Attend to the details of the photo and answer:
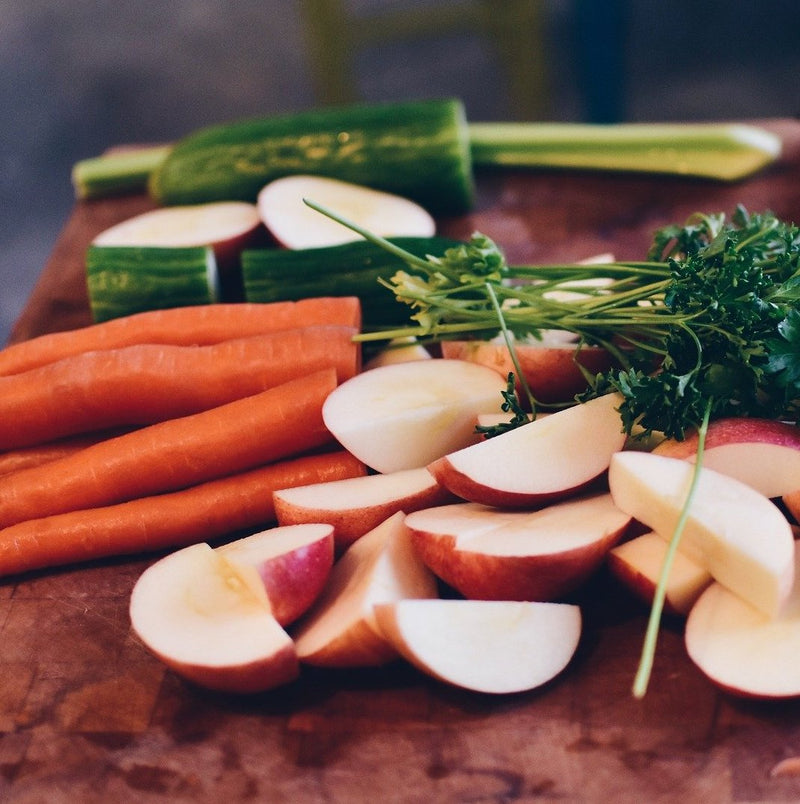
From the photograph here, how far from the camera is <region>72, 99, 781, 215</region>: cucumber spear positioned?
314 centimetres

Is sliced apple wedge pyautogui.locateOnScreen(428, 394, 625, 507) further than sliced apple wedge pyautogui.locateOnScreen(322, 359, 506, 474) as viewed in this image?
A: No

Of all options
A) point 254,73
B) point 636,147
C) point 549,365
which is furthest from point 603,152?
point 254,73

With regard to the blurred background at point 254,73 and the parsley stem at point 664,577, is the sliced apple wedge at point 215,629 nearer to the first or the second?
the parsley stem at point 664,577

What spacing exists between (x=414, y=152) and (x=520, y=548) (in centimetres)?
174

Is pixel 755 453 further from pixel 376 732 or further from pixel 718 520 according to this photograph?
pixel 376 732

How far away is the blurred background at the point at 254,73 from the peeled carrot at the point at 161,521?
289cm

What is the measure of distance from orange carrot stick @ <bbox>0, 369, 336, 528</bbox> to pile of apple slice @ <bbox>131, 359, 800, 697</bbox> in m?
0.21

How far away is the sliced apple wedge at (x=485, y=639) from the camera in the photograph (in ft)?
5.42

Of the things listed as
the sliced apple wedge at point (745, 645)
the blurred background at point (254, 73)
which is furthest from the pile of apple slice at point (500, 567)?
the blurred background at point (254, 73)

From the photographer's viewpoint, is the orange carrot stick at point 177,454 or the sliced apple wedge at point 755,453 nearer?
the sliced apple wedge at point 755,453

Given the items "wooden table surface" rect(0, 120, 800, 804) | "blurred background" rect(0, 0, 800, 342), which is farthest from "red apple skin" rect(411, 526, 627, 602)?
"blurred background" rect(0, 0, 800, 342)

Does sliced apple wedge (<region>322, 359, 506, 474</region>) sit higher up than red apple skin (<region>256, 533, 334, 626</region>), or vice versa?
sliced apple wedge (<region>322, 359, 506, 474</region>)

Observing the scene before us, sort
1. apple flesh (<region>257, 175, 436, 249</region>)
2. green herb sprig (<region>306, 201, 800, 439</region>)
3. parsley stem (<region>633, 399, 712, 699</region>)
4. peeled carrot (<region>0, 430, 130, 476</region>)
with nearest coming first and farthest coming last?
parsley stem (<region>633, 399, 712, 699</region>)
green herb sprig (<region>306, 201, 800, 439</region>)
peeled carrot (<region>0, 430, 130, 476</region>)
apple flesh (<region>257, 175, 436, 249</region>)

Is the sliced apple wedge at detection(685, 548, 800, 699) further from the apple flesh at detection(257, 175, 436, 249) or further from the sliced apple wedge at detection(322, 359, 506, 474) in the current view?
the apple flesh at detection(257, 175, 436, 249)
